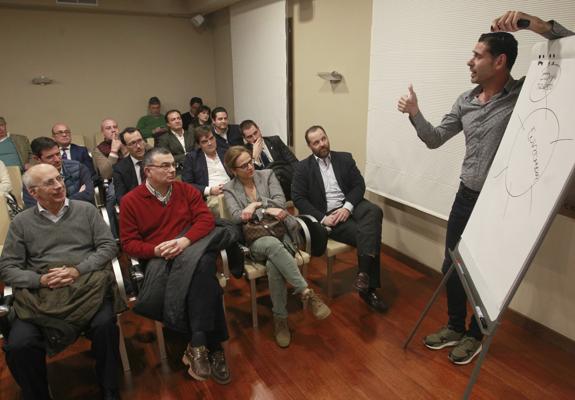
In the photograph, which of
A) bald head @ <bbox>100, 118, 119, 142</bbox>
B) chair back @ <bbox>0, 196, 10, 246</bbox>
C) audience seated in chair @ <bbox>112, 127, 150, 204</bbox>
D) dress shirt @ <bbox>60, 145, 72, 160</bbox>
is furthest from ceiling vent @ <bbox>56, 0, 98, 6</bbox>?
chair back @ <bbox>0, 196, 10, 246</bbox>

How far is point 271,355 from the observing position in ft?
7.77

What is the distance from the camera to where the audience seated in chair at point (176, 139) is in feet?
14.1

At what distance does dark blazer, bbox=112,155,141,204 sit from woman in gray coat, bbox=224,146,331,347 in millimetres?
901

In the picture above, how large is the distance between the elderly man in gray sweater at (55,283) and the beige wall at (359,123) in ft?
6.10

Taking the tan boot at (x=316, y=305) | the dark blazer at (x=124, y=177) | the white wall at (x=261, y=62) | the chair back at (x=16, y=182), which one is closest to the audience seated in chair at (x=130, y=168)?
the dark blazer at (x=124, y=177)

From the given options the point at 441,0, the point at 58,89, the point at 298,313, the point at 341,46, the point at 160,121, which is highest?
the point at 441,0

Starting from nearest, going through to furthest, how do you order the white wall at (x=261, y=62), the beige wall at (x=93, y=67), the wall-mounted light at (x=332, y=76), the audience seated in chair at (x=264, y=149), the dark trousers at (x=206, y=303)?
the dark trousers at (x=206, y=303), the wall-mounted light at (x=332, y=76), the audience seated in chair at (x=264, y=149), the white wall at (x=261, y=62), the beige wall at (x=93, y=67)

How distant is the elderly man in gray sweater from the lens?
184 centimetres

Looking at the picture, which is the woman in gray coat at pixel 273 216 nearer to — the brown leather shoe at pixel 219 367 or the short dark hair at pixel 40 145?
the brown leather shoe at pixel 219 367

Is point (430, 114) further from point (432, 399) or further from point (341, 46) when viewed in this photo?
point (432, 399)

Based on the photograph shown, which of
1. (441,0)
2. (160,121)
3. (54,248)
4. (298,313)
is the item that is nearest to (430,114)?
(441,0)

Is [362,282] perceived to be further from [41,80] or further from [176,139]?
[41,80]

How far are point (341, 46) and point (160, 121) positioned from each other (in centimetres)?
333

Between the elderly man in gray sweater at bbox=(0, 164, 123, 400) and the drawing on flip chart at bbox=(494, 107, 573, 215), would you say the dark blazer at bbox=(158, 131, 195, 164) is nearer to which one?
the elderly man in gray sweater at bbox=(0, 164, 123, 400)
